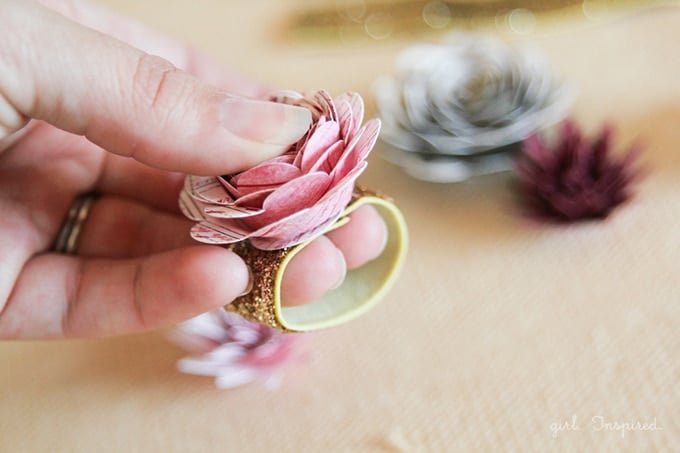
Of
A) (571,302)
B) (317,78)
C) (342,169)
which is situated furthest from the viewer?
(317,78)

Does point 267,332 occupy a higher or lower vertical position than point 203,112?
lower

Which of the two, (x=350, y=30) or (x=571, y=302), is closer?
(x=571, y=302)

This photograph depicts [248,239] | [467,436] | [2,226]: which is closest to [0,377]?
[2,226]

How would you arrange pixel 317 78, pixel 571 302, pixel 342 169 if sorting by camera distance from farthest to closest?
pixel 317 78, pixel 571 302, pixel 342 169

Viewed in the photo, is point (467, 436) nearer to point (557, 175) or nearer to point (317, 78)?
point (557, 175)

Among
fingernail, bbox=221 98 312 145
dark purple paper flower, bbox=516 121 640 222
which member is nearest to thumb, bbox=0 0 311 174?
fingernail, bbox=221 98 312 145

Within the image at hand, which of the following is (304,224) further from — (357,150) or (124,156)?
(124,156)

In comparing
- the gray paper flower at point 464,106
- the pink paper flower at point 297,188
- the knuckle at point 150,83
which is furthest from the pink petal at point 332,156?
the gray paper flower at point 464,106

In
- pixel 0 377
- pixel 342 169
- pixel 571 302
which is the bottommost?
pixel 0 377
